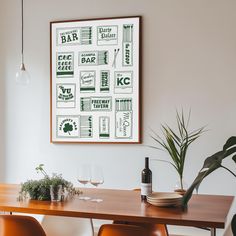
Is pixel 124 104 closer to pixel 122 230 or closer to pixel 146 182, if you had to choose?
pixel 146 182

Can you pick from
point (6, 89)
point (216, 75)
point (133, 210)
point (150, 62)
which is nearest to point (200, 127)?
point (216, 75)

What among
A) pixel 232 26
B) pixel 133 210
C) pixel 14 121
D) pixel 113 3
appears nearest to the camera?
pixel 133 210

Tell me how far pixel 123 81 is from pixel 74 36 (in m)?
0.69

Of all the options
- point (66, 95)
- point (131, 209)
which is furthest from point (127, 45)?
point (131, 209)

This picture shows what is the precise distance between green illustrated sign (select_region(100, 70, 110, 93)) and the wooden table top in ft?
5.10

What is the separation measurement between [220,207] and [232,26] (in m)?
1.98

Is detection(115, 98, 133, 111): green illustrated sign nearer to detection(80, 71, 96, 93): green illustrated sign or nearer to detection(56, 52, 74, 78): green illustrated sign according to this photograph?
detection(80, 71, 96, 93): green illustrated sign

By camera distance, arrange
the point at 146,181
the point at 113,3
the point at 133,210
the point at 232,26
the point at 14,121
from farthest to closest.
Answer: the point at 14,121 < the point at 113,3 < the point at 232,26 < the point at 146,181 < the point at 133,210

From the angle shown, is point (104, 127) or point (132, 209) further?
point (104, 127)

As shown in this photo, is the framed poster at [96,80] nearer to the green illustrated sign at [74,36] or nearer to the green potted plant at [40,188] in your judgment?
the green illustrated sign at [74,36]

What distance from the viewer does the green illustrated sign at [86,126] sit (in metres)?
4.19

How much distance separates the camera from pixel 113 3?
4.12 metres

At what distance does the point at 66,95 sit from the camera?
14.0ft

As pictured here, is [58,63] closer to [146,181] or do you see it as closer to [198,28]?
[198,28]
